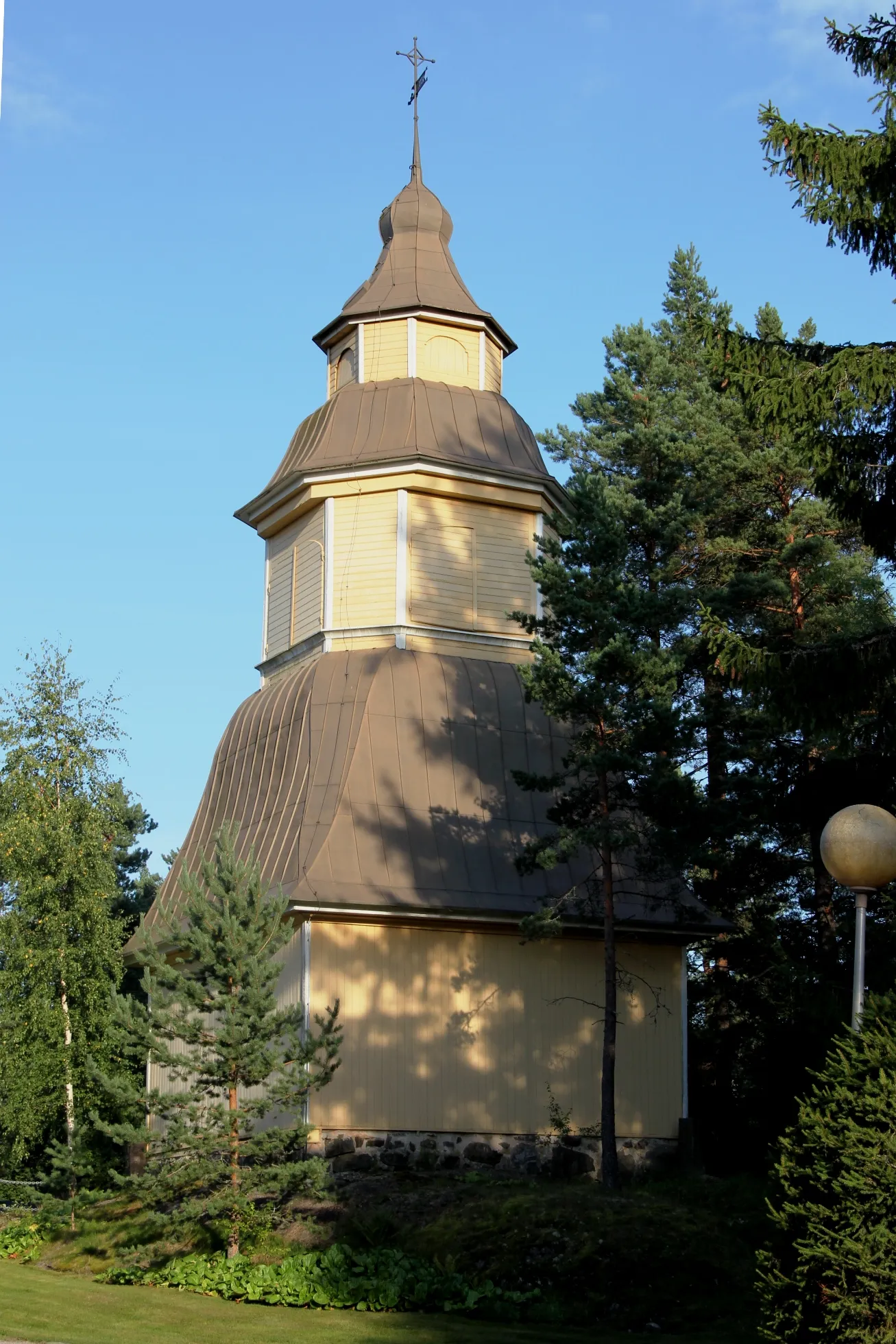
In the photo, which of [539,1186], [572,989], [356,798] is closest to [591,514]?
[356,798]

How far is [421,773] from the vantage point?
2102cm

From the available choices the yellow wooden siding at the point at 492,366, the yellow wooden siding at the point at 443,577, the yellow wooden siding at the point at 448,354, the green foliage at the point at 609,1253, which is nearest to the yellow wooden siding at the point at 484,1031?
the green foliage at the point at 609,1253

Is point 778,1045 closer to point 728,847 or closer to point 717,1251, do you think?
point 717,1251

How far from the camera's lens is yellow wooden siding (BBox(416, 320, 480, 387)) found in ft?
81.0

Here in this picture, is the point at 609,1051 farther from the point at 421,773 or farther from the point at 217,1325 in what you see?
the point at 217,1325

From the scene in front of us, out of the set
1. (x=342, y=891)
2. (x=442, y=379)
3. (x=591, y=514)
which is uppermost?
(x=442, y=379)

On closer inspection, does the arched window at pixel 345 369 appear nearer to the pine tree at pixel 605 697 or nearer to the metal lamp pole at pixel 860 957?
the pine tree at pixel 605 697

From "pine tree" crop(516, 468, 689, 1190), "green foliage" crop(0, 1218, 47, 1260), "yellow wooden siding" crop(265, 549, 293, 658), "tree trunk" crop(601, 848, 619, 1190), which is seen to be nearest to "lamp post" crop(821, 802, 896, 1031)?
"pine tree" crop(516, 468, 689, 1190)

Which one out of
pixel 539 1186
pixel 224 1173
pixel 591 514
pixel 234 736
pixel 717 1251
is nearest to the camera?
pixel 717 1251

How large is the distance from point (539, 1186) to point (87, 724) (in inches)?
424

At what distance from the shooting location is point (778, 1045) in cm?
1855

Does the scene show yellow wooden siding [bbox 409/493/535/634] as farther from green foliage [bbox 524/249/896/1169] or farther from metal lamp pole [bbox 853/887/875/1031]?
metal lamp pole [bbox 853/887/875/1031]

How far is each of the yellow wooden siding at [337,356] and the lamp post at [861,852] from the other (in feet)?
54.8

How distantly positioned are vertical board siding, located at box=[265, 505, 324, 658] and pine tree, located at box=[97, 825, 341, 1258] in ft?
24.5
